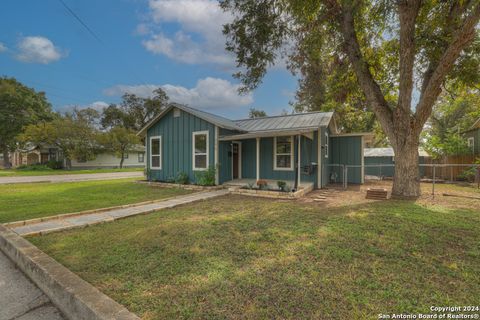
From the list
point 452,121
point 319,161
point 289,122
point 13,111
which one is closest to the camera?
point 319,161

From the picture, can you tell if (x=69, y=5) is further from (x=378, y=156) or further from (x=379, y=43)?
(x=378, y=156)

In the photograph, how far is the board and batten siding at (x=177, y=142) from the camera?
33.0 feet

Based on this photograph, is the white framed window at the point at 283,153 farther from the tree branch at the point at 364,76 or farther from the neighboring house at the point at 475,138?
the neighboring house at the point at 475,138

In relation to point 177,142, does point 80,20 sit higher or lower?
higher

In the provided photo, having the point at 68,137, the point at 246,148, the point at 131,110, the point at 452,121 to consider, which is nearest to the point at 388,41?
the point at 246,148

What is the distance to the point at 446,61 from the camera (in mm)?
6219

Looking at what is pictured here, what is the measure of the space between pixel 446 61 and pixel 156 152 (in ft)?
39.5

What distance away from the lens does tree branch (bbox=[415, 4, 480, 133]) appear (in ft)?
18.6

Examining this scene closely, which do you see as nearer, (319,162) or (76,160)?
(319,162)

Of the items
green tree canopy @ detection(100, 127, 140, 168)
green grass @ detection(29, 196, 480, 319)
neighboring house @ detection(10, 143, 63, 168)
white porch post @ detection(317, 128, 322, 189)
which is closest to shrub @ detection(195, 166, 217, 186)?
white porch post @ detection(317, 128, 322, 189)

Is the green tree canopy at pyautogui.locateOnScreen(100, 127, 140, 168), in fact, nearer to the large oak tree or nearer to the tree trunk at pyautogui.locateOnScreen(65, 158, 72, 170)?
the tree trunk at pyautogui.locateOnScreen(65, 158, 72, 170)

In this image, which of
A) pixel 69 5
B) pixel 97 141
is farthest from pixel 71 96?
pixel 69 5

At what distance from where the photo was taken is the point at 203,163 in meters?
10.1

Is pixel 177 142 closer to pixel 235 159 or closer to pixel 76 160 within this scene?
pixel 235 159
